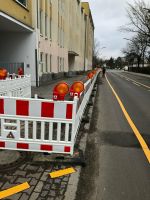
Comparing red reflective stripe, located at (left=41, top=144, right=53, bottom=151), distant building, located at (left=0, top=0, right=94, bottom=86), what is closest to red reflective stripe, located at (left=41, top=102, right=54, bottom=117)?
red reflective stripe, located at (left=41, top=144, right=53, bottom=151)

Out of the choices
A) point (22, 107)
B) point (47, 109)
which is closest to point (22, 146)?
point (22, 107)

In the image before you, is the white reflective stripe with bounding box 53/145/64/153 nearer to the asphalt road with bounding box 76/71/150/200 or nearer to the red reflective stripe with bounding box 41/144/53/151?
the red reflective stripe with bounding box 41/144/53/151

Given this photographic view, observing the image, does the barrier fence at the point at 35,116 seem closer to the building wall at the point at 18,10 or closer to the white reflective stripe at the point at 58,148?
the white reflective stripe at the point at 58,148

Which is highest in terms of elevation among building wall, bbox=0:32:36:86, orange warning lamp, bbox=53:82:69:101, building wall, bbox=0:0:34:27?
building wall, bbox=0:0:34:27

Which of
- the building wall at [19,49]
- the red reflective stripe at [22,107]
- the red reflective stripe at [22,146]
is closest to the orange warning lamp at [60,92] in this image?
the red reflective stripe at [22,107]

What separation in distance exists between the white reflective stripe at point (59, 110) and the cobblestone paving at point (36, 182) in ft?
2.85

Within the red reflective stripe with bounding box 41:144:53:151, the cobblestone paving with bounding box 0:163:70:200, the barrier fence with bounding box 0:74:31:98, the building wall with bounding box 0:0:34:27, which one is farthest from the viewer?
the building wall with bounding box 0:0:34:27

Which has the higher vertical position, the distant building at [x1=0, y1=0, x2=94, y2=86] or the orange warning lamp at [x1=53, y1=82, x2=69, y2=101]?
the distant building at [x1=0, y1=0, x2=94, y2=86]

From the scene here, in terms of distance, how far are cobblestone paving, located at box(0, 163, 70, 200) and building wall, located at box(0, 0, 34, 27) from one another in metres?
12.9

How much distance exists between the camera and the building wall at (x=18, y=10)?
16.1 m

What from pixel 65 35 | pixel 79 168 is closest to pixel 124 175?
pixel 79 168

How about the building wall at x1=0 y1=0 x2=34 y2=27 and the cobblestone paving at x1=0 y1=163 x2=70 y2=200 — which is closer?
the cobblestone paving at x1=0 y1=163 x2=70 y2=200

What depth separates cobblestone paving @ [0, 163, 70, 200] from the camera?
146 inches

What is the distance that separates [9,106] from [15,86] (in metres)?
5.88
